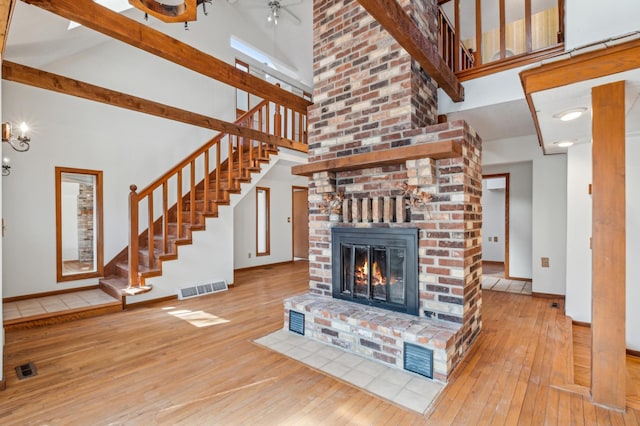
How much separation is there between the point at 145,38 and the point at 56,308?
356 centimetres

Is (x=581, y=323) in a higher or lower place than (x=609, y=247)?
lower

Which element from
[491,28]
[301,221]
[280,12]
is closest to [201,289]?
[301,221]

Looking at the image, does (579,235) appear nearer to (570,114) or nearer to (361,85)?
(570,114)

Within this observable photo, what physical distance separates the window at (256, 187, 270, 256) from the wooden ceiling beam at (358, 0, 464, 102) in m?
5.36

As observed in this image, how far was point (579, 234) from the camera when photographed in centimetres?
383

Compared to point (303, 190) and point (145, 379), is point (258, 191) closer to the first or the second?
point (303, 190)

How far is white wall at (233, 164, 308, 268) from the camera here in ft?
23.7

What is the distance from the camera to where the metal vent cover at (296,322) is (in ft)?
10.8

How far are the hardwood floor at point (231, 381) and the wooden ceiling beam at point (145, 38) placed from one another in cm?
249

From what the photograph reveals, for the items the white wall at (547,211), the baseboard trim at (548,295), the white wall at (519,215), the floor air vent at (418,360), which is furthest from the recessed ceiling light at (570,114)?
the white wall at (519,215)

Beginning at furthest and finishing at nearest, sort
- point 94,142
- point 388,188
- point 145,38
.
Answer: point 94,142, point 388,188, point 145,38

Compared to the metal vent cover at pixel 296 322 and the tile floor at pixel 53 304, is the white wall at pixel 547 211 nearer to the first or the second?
the metal vent cover at pixel 296 322

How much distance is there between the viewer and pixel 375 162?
9.57 ft

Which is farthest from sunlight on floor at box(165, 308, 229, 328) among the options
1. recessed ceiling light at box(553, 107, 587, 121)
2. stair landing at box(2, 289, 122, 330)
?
recessed ceiling light at box(553, 107, 587, 121)
